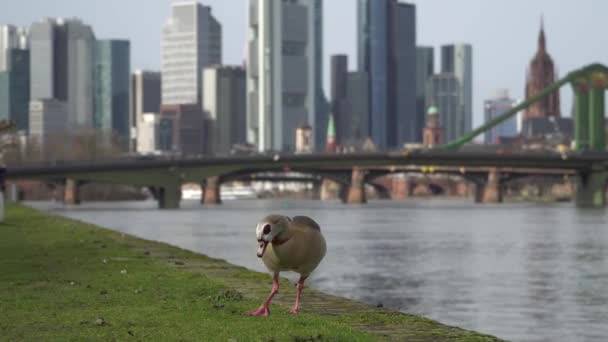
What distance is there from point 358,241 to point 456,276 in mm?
29978

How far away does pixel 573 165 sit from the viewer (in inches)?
7042

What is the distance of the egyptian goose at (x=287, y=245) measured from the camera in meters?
19.7

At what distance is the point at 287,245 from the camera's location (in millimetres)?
20156

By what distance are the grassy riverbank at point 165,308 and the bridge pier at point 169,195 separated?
5312 inches

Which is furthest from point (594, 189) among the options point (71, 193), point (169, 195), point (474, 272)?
point (474, 272)

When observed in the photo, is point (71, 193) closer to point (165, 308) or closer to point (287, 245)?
point (165, 308)

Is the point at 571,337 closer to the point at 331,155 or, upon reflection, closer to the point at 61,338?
the point at 61,338

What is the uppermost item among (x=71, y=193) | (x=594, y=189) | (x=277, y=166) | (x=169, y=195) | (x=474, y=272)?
(x=277, y=166)

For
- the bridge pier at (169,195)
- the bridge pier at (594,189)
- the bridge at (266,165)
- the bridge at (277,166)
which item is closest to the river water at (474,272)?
the bridge at (266,165)

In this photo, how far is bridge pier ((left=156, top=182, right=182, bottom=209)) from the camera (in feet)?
560

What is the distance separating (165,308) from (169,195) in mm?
150818

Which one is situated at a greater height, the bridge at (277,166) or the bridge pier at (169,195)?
the bridge at (277,166)

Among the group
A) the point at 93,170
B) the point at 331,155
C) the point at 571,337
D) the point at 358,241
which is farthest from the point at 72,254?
the point at 331,155

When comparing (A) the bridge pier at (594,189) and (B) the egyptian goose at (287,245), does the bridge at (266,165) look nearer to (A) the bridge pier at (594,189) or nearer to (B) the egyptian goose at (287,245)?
(A) the bridge pier at (594,189)
